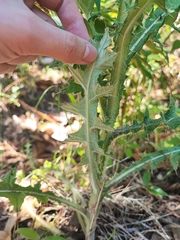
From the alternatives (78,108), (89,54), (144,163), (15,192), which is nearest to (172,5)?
(89,54)

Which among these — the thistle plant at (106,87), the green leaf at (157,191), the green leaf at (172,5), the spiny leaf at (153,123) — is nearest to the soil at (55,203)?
the green leaf at (157,191)

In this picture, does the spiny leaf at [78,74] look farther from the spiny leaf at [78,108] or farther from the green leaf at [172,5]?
the green leaf at [172,5]

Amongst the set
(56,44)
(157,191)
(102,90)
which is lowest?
(157,191)

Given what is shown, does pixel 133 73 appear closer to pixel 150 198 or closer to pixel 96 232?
pixel 150 198

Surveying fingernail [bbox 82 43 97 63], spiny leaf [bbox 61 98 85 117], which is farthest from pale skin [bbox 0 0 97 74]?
spiny leaf [bbox 61 98 85 117]

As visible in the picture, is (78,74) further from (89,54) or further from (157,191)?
(157,191)

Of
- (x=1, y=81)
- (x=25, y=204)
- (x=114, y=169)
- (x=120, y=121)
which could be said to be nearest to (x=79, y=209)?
(x=25, y=204)

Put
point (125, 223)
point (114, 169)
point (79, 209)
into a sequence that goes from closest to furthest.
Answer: point (79, 209)
point (125, 223)
point (114, 169)
